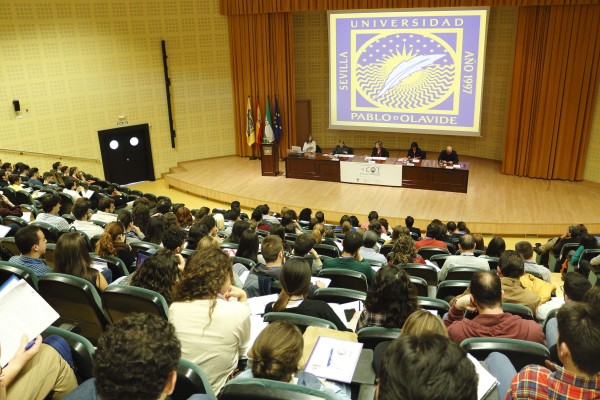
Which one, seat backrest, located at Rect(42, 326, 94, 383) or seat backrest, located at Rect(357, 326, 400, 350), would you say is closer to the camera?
seat backrest, located at Rect(42, 326, 94, 383)

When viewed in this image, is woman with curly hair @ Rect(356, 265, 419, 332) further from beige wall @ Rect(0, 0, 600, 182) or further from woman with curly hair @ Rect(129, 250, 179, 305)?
beige wall @ Rect(0, 0, 600, 182)

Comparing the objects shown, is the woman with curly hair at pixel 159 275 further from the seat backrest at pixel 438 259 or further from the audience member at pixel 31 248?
the seat backrest at pixel 438 259

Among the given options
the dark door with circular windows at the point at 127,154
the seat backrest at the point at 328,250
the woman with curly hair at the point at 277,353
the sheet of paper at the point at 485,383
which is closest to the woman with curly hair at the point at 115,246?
the seat backrest at the point at 328,250

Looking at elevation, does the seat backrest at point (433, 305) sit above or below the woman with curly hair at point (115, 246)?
below

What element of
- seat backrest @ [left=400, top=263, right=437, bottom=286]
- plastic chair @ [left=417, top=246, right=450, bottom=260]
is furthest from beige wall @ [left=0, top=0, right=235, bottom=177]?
seat backrest @ [left=400, top=263, right=437, bottom=286]

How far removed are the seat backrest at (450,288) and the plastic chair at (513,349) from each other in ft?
5.49

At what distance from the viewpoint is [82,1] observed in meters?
12.5

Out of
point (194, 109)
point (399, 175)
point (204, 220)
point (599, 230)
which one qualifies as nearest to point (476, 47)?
point (399, 175)

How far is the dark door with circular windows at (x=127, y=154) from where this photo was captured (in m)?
13.6

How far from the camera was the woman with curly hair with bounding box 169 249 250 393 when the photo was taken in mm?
2764

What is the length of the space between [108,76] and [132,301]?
1121cm

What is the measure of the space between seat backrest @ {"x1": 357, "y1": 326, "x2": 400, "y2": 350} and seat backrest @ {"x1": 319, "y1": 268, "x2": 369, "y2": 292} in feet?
4.89

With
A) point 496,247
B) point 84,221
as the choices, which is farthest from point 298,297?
point 84,221

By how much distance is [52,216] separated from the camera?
6.26 m
